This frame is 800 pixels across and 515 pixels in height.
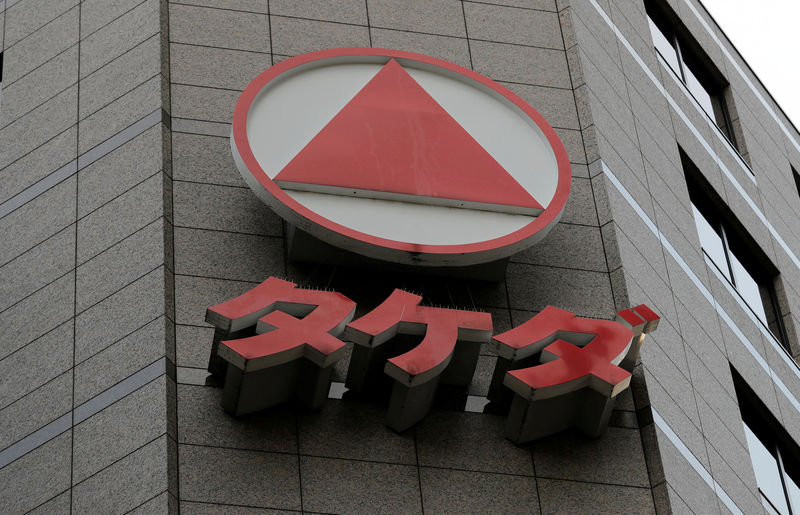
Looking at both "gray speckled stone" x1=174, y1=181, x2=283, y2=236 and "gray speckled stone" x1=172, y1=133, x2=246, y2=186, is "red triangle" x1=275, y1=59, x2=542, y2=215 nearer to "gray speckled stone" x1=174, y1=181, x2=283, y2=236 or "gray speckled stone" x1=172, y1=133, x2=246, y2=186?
"gray speckled stone" x1=174, y1=181, x2=283, y2=236

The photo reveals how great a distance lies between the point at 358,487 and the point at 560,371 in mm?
2877

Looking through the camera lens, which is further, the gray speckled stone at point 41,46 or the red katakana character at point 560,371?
the gray speckled stone at point 41,46

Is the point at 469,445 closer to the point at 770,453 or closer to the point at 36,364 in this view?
the point at 36,364

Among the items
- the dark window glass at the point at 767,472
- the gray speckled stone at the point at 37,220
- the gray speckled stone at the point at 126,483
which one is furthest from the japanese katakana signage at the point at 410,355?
the dark window glass at the point at 767,472

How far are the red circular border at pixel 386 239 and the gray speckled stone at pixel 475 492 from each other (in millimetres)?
2933

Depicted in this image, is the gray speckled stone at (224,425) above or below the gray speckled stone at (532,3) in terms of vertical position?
below

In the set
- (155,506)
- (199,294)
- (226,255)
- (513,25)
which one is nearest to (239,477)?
(155,506)

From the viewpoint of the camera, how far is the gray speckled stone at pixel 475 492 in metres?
14.5

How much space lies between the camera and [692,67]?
91.0ft

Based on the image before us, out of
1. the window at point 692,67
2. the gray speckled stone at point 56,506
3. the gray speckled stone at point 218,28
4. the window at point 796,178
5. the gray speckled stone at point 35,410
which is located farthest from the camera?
the window at point 796,178

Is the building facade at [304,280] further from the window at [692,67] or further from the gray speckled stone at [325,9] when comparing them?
the window at [692,67]

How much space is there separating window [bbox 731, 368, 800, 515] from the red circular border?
16.7 feet

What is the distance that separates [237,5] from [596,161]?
657 centimetres

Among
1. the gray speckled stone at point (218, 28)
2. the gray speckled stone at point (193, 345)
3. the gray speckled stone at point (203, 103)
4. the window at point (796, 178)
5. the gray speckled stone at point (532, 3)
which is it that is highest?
the gray speckled stone at point (218, 28)
